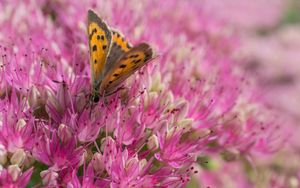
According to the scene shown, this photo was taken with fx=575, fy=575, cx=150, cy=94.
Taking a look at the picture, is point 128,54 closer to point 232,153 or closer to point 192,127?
point 192,127

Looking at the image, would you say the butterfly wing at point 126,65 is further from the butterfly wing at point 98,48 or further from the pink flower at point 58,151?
the pink flower at point 58,151

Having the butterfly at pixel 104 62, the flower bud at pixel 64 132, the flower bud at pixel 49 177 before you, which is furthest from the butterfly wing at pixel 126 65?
the flower bud at pixel 49 177

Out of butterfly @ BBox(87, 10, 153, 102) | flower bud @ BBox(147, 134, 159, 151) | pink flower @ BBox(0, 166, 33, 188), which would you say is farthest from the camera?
flower bud @ BBox(147, 134, 159, 151)

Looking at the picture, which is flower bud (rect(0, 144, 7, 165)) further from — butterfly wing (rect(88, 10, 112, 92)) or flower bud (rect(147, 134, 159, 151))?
flower bud (rect(147, 134, 159, 151))

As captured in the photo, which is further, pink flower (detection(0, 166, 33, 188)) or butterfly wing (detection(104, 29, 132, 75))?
butterfly wing (detection(104, 29, 132, 75))

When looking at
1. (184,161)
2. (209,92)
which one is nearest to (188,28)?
(209,92)

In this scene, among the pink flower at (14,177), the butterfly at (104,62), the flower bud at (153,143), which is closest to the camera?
the pink flower at (14,177)

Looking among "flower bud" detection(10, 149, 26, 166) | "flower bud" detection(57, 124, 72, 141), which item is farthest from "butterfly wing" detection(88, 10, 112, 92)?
"flower bud" detection(10, 149, 26, 166)
